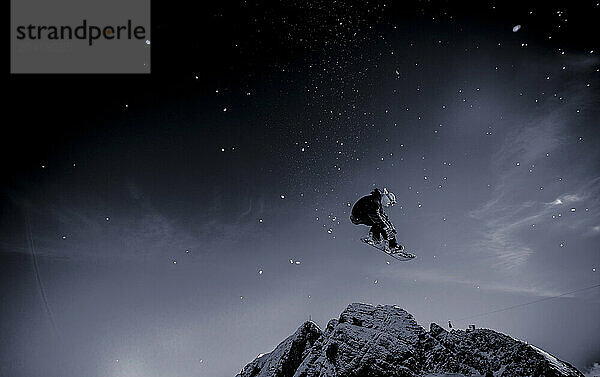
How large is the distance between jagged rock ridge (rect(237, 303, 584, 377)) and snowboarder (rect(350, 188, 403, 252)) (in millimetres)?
22574

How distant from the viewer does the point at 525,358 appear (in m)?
27.5

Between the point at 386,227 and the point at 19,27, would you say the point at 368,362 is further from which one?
the point at 19,27

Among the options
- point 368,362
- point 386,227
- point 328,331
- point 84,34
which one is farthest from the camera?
point 328,331

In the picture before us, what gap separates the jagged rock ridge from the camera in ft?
92.8

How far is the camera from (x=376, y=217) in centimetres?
1573

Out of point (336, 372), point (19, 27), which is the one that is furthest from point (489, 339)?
point (19, 27)

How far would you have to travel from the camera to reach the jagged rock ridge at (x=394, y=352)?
92.8 feet

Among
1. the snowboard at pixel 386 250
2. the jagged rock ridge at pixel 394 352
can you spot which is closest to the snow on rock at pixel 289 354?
the jagged rock ridge at pixel 394 352

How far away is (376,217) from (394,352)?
3406cm

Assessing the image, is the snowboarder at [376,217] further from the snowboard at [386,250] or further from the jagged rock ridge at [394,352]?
the jagged rock ridge at [394,352]

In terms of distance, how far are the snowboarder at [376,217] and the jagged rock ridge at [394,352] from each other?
2257cm

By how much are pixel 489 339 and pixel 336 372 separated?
69.0 feet

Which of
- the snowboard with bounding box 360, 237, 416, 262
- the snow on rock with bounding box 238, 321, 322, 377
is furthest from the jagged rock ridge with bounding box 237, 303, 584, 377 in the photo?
the snowboard with bounding box 360, 237, 416, 262

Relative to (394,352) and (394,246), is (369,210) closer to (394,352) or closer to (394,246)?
(394,246)
